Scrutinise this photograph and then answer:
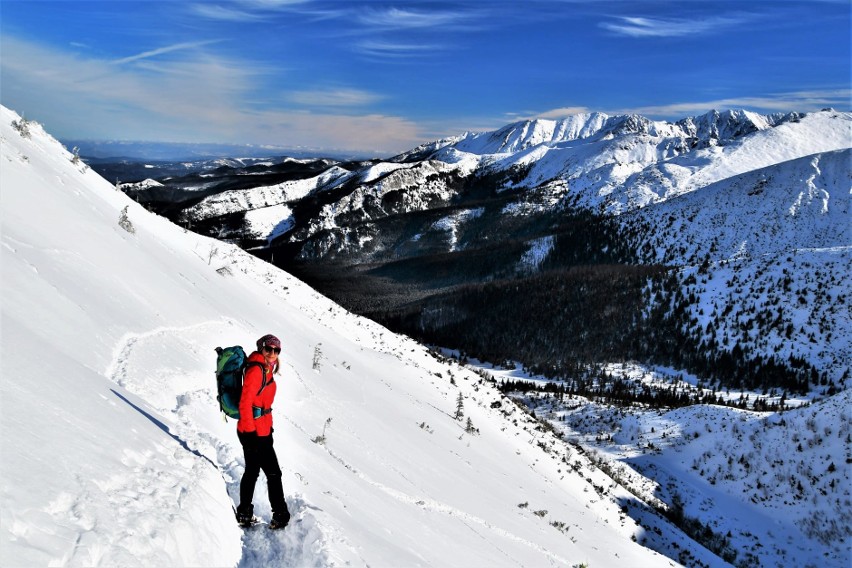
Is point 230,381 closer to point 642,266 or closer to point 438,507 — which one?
point 438,507

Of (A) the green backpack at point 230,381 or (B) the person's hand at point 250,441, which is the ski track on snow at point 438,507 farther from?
(A) the green backpack at point 230,381

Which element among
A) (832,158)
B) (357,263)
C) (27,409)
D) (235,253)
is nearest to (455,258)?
(357,263)

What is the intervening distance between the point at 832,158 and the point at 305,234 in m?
156

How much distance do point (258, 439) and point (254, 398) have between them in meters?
0.52

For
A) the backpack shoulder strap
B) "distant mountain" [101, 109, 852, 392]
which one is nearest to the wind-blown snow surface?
the backpack shoulder strap

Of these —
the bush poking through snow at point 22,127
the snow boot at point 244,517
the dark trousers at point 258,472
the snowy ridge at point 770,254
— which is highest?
the snowy ridge at point 770,254

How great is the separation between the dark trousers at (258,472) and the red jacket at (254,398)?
106 mm

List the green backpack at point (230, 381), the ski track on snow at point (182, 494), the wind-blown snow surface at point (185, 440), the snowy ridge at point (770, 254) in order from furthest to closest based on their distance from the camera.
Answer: the snowy ridge at point (770, 254), the green backpack at point (230, 381), the wind-blown snow surface at point (185, 440), the ski track on snow at point (182, 494)

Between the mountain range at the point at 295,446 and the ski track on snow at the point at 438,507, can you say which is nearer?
the mountain range at the point at 295,446

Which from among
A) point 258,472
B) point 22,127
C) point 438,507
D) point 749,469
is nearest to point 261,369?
point 258,472

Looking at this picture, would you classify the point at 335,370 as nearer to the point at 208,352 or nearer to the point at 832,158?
the point at 208,352

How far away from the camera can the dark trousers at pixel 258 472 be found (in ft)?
19.4

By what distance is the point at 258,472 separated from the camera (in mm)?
5988

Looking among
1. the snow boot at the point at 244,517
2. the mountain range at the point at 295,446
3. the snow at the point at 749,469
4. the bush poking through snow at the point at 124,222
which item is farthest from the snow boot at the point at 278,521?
the snow at the point at 749,469
